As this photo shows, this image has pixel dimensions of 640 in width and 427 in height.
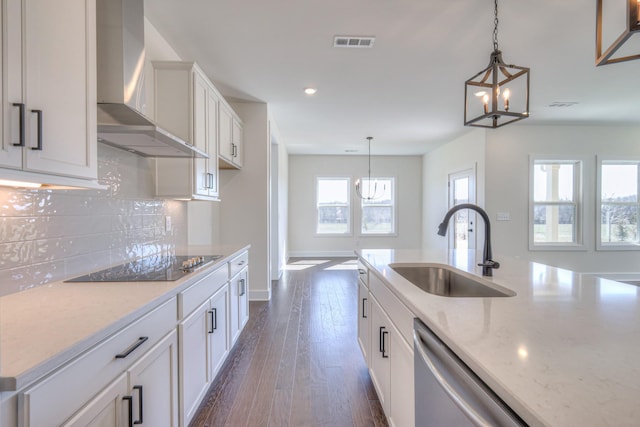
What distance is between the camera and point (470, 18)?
2262mm

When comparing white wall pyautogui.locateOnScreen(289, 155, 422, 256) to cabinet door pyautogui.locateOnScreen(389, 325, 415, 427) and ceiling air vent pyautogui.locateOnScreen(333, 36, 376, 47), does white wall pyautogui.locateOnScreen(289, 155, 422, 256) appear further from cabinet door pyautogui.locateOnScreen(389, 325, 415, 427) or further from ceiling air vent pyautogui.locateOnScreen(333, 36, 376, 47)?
cabinet door pyautogui.locateOnScreen(389, 325, 415, 427)

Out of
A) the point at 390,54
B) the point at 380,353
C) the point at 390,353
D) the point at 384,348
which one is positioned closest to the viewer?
the point at 390,353

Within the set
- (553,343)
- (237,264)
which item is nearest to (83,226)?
(237,264)

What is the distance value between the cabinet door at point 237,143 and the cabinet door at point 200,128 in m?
0.91

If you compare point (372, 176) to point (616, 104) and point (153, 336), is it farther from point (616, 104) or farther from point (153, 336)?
point (153, 336)

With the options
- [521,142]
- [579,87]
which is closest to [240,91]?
[579,87]

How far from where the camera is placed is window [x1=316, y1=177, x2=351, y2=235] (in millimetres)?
7978

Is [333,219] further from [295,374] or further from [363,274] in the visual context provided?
[295,374]

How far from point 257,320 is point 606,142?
6.24 m

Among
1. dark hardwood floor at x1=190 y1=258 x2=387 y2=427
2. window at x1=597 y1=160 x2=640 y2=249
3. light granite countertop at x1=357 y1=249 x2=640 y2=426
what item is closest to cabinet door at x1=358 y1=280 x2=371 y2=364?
dark hardwood floor at x1=190 y1=258 x2=387 y2=427

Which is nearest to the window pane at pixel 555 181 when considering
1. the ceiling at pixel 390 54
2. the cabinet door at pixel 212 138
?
the ceiling at pixel 390 54

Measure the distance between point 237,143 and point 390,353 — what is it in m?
3.06

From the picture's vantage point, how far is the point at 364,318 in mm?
2340

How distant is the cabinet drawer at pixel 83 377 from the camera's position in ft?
2.43
